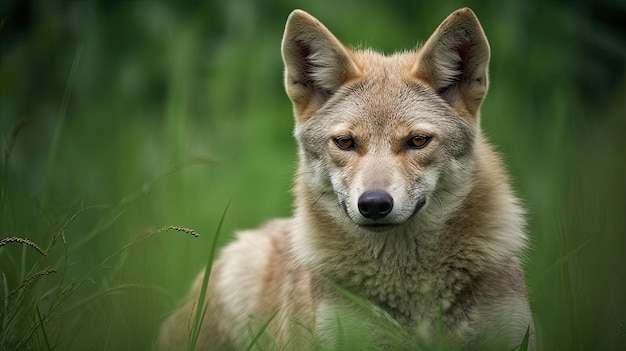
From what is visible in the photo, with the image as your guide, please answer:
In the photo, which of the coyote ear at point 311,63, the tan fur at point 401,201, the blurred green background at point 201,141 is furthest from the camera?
the coyote ear at point 311,63

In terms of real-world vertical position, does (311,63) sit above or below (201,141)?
above

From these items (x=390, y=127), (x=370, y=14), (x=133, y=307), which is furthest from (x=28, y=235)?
(x=370, y=14)

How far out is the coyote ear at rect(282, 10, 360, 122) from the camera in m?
4.42

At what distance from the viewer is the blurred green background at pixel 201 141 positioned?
413 centimetres

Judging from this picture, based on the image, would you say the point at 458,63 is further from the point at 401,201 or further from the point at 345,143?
the point at 401,201

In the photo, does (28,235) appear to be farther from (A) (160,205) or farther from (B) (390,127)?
(B) (390,127)

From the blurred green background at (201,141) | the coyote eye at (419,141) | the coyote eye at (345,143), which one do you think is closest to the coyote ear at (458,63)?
the coyote eye at (419,141)

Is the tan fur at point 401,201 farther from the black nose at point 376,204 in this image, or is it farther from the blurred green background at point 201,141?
the blurred green background at point 201,141

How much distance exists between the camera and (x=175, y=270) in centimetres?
533

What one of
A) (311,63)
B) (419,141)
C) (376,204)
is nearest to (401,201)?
(376,204)

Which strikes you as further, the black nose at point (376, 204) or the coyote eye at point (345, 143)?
the coyote eye at point (345, 143)

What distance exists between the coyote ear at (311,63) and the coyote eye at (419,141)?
1.80 ft

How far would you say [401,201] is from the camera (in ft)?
12.9

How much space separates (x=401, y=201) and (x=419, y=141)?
40cm
